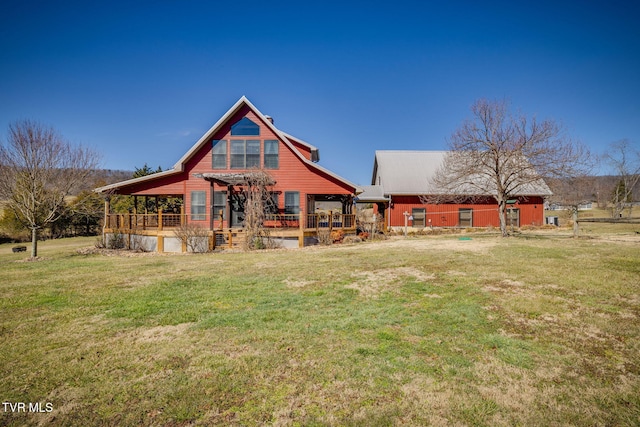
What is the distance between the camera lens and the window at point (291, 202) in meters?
19.3

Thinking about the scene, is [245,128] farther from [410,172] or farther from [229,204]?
[410,172]

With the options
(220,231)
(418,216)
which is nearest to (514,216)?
(418,216)

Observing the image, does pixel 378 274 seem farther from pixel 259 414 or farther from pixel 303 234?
pixel 303 234

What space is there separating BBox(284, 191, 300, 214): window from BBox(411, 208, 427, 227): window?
11324 millimetres

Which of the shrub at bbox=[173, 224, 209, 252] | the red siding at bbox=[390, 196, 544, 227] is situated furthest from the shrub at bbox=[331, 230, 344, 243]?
the red siding at bbox=[390, 196, 544, 227]

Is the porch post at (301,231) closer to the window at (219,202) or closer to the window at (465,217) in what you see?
the window at (219,202)

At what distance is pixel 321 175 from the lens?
63.9 feet

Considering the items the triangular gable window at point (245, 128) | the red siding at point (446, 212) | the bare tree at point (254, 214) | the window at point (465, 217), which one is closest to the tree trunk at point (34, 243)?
the bare tree at point (254, 214)

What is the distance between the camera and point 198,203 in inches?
768

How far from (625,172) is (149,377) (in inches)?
1908

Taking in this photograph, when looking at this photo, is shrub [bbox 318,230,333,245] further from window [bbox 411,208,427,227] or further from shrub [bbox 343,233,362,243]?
window [bbox 411,208,427,227]

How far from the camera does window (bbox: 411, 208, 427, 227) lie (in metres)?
26.1

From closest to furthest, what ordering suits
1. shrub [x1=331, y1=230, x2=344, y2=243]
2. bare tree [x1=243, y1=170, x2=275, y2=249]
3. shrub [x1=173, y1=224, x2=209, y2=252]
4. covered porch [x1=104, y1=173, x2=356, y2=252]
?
bare tree [x1=243, y1=170, x2=275, y2=249]
shrub [x1=173, y1=224, x2=209, y2=252]
covered porch [x1=104, y1=173, x2=356, y2=252]
shrub [x1=331, y1=230, x2=344, y2=243]

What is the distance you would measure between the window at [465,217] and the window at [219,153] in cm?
1879
